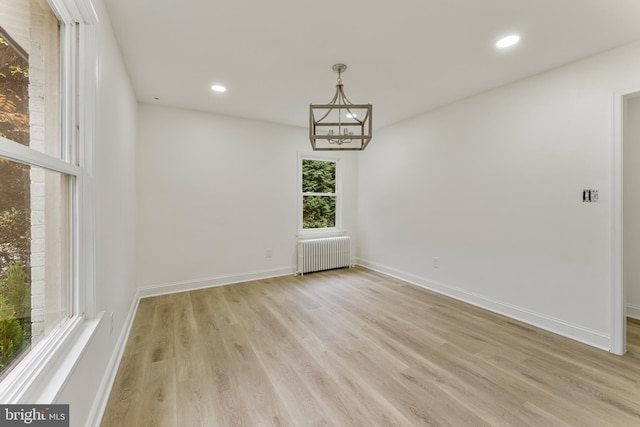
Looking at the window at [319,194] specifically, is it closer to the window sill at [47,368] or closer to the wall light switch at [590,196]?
the wall light switch at [590,196]

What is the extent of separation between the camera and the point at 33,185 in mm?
1054

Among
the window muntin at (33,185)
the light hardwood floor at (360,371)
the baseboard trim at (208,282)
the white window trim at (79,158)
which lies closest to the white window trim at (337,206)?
the baseboard trim at (208,282)

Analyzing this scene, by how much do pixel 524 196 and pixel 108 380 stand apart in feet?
13.5

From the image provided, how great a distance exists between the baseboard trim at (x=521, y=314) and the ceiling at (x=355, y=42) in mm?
2577

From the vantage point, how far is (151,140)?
142 inches

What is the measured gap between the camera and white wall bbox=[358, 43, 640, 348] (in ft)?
7.84

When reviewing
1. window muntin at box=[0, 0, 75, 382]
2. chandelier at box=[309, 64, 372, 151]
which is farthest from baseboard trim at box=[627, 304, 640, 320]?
window muntin at box=[0, 0, 75, 382]

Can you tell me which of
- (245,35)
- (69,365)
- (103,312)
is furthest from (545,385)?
(245,35)

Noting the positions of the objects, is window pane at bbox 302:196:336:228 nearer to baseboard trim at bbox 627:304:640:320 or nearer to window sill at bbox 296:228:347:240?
window sill at bbox 296:228:347:240

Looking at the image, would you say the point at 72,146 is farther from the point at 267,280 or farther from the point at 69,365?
the point at 267,280

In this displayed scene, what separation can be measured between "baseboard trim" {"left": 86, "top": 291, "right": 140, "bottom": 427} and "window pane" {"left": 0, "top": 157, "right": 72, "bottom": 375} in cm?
61

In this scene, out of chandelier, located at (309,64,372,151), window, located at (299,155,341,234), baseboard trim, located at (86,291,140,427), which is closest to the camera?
baseboard trim, located at (86,291,140,427)

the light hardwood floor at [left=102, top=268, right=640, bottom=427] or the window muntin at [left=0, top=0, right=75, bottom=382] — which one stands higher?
the window muntin at [left=0, top=0, right=75, bottom=382]

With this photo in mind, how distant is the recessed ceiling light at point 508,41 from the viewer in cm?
216
